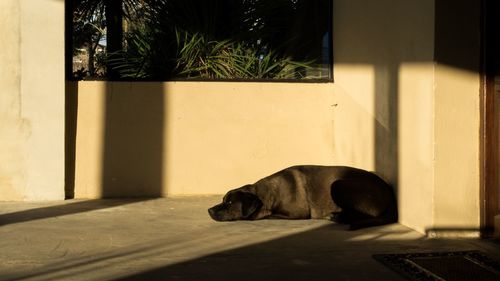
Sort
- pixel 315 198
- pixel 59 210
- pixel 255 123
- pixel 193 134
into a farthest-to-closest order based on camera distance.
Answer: pixel 255 123 < pixel 193 134 < pixel 59 210 < pixel 315 198

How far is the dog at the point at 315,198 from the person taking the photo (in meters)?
7.43

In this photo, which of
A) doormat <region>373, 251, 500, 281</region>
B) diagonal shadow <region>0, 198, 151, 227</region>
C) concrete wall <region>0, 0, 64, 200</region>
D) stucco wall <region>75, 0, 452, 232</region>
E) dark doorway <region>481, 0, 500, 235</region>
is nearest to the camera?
doormat <region>373, 251, 500, 281</region>

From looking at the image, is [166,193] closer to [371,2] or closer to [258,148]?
[258,148]

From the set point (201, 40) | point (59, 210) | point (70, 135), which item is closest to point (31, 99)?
point (70, 135)

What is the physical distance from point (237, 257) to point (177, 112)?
3704 millimetres

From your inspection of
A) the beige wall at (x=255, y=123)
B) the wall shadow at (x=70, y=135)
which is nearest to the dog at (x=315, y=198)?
the beige wall at (x=255, y=123)

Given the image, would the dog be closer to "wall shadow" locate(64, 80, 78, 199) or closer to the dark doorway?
the dark doorway

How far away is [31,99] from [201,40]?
7.24ft

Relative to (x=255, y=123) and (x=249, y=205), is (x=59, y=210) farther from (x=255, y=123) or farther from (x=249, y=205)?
(x=255, y=123)

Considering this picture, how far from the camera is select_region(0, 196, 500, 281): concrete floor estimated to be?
549 centimetres

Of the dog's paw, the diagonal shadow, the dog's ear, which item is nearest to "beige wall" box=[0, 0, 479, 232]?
the diagonal shadow

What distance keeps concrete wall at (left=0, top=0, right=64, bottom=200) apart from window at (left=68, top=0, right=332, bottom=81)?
18.9 inches

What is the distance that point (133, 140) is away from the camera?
9305mm

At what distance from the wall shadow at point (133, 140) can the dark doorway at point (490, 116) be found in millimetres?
4085
